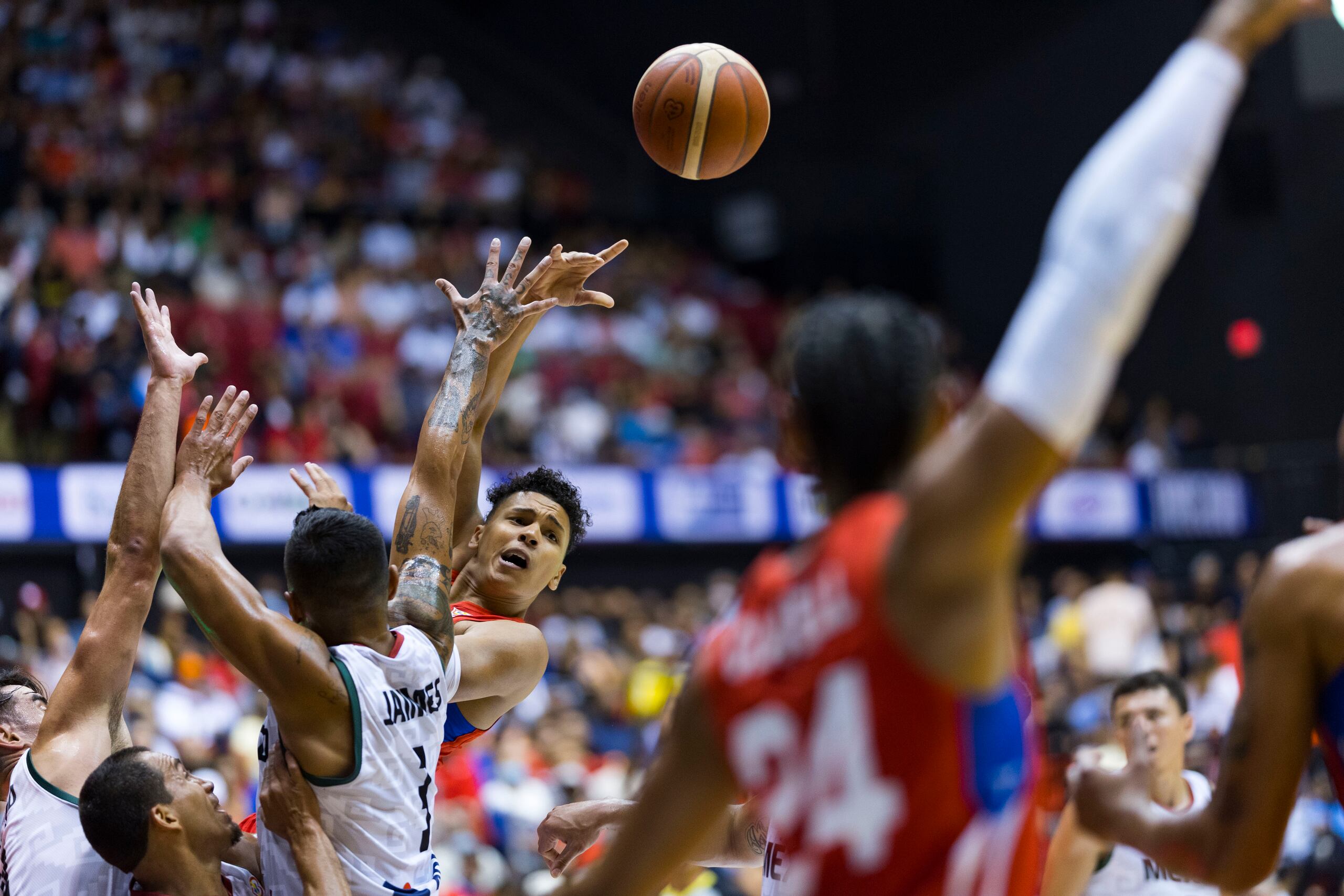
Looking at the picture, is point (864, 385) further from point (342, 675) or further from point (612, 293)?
point (612, 293)

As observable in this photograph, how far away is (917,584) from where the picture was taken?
1466 millimetres

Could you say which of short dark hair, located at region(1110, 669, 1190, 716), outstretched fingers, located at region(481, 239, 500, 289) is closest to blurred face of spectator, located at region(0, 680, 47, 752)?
outstretched fingers, located at region(481, 239, 500, 289)

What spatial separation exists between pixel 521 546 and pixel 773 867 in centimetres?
127

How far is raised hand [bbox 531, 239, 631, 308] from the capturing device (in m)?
4.23

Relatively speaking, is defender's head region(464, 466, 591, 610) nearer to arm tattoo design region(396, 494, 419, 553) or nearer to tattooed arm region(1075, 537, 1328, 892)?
arm tattoo design region(396, 494, 419, 553)

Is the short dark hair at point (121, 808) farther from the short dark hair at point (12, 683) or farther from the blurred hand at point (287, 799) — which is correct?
the short dark hair at point (12, 683)

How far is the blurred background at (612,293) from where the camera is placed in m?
11.7

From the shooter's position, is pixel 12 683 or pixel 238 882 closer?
pixel 238 882

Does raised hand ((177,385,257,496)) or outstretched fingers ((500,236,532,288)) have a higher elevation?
outstretched fingers ((500,236,532,288))

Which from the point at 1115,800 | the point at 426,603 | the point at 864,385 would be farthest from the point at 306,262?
the point at 864,385

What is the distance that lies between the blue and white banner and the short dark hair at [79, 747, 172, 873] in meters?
5.96

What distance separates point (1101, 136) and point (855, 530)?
20.6 m

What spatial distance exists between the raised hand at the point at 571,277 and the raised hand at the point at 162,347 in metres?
1.10

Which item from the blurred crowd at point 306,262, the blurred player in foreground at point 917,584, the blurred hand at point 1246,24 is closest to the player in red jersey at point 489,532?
the blurred player in foreground at point 917,584
